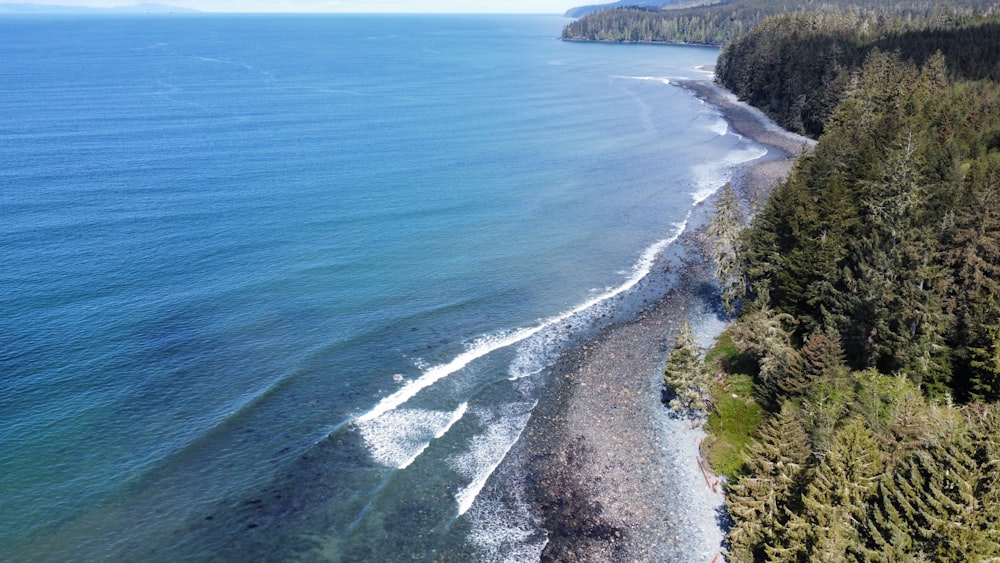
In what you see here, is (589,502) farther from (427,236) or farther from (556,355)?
(427,236)

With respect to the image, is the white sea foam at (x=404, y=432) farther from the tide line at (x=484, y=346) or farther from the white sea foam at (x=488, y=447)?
the white sea foam at (x=488, y=447)

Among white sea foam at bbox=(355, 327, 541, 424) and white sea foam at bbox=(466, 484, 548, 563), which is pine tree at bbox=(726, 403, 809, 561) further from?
white sea foam at bbox=(355, 327, 541, 424)

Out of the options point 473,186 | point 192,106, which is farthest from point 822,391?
point 192,106

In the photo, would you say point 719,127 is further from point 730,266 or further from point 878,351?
point 878,351

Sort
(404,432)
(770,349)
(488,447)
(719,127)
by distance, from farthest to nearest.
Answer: (719,127) < (770,349) < (404,432) < (488,447)

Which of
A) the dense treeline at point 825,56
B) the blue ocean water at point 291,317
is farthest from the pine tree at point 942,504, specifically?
the dense treeline at point 825,56

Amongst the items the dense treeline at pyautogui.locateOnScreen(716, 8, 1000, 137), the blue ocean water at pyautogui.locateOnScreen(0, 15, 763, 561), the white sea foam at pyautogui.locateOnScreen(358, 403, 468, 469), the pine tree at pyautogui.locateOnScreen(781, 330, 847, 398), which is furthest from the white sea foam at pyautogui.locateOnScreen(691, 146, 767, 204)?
the white sea foam at pyautogui.locateOnScreen(358, 403, 468, 469)

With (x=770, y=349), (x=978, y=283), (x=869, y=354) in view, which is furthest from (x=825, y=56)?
(x=770, y=349)
